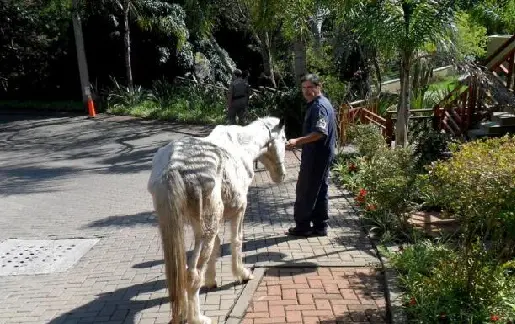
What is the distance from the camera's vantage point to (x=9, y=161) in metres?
12.4

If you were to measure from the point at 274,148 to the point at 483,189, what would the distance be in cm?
237

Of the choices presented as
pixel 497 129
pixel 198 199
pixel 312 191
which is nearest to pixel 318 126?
pixel 312 191

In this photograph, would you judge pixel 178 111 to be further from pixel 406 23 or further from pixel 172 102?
pixel 406 23

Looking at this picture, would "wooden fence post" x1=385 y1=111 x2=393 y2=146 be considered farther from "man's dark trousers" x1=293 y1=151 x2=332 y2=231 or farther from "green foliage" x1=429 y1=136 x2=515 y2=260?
"green foliage" x1=429 y1=136 x2=515 y2=260

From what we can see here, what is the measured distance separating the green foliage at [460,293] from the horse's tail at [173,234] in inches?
A: 75.6

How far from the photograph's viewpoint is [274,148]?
552cm

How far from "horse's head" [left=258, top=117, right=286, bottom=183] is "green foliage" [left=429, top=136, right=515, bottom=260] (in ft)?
5.90

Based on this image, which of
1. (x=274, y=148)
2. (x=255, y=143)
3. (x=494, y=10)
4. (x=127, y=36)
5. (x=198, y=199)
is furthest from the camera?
(x=127, y=36)

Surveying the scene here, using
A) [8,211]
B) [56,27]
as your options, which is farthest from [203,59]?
[8,211]

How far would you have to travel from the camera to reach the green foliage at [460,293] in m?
3.96

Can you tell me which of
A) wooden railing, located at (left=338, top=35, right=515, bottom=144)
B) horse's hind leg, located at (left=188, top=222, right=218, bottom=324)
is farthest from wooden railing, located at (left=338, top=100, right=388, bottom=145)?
horse's hind leg, located at (left=188, top=222, right=218, bottom=324)

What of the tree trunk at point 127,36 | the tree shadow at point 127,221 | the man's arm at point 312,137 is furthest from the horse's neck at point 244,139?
the tree trunk at point 127,36

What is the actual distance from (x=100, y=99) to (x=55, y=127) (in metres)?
3.46

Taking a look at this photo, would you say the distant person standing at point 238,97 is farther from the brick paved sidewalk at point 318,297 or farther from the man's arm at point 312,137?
the brick paved sidewalk at point 318,297
